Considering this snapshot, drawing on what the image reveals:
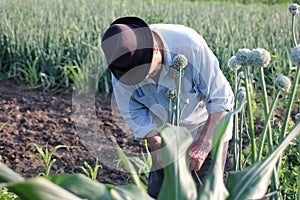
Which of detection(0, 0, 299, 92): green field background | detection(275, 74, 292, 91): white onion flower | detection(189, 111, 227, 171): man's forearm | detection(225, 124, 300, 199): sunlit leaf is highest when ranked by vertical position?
detection(275, 74, 292, 91): white onion flower

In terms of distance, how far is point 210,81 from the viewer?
8.92ft

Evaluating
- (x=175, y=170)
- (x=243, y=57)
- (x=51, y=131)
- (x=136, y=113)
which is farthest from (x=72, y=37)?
(x=175, y=170)

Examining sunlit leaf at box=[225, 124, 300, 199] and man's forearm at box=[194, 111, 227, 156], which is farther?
man's forearm at box=[194, 111, 227, 156]

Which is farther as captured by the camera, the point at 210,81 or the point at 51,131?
the point at 51,131

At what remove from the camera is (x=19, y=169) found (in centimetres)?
408

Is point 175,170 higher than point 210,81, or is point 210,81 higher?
point 175,170

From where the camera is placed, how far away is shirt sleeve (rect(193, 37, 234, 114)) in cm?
268

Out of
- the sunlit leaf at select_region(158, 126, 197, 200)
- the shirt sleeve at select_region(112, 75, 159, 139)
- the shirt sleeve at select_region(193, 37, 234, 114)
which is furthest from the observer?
the shirt sleeve at select_region(112, 75, 159, 139)

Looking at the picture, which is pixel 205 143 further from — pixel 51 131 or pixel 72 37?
pixel 72 37

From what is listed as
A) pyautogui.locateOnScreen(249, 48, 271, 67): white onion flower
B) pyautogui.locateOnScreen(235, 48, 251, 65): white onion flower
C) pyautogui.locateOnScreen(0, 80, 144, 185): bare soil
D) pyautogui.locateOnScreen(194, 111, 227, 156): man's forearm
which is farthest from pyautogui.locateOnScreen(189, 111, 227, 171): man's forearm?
pyautogui.locateOnScreen(0, 80, 144, 185): bare soil

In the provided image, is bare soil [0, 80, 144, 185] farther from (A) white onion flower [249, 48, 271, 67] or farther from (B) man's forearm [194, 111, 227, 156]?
(A) white onion flower [249, 48, 271, 67]

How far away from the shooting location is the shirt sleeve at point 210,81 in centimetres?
268

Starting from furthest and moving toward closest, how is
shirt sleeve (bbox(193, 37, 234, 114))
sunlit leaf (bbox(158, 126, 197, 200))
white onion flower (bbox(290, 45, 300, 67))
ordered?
shirt sleeve (bbox(193, 37, 234, 114))
white onion flower (bbox(290, 45, 300, 67))
sunlit leaf (bbox(158, 126, 197, 200))

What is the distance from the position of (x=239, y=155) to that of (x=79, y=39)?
4.49 m
